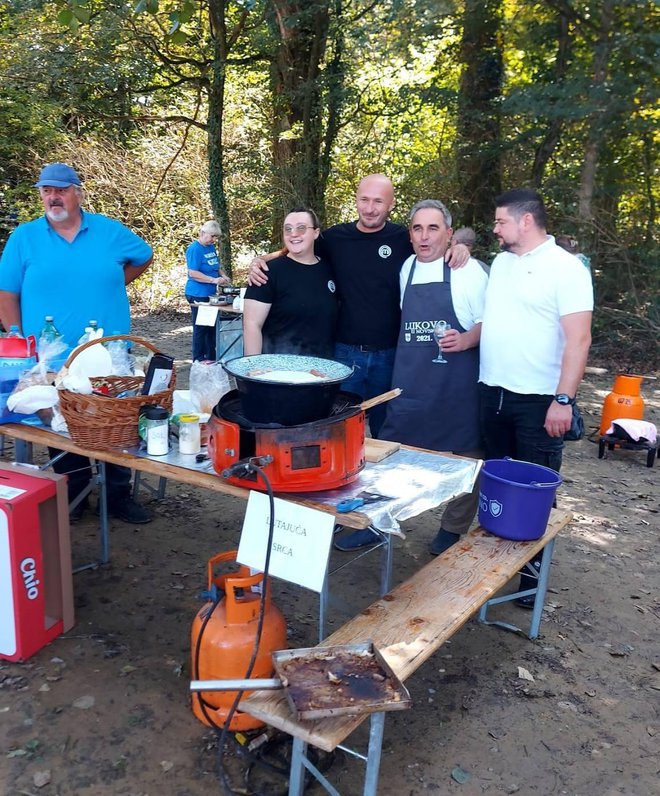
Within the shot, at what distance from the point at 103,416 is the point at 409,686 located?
1637 millimetres

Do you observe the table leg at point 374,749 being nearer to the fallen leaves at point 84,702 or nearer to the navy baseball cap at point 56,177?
the fallen leaves at point 84,702

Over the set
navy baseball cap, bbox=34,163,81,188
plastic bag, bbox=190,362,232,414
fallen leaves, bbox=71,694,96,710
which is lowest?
fallen leaves, bbox=71,694,96,710

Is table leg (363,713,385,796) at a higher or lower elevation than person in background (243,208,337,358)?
lower

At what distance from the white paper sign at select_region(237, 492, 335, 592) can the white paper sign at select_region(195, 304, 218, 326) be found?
5523 mm

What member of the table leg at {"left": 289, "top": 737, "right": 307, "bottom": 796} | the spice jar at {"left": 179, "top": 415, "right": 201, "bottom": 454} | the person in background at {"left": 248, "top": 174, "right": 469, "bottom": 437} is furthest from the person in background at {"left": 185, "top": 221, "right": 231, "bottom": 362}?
the table leg at {"left": 289, "top": 737, "right": 307, "bottom": 796}

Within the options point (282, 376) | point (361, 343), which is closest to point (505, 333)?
point (361, 343)

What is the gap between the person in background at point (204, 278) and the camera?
8.29m

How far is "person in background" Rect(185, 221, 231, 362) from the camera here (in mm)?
8289

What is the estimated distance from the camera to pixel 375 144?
11.8 m

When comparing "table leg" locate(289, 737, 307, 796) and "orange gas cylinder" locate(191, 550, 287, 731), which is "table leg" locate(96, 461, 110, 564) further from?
"table leg" locate(289, 737, 307, 796)

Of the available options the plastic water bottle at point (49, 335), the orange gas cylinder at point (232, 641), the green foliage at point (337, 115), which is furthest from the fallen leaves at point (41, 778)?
the green foliage at point (337, 115)

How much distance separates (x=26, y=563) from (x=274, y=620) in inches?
42.1

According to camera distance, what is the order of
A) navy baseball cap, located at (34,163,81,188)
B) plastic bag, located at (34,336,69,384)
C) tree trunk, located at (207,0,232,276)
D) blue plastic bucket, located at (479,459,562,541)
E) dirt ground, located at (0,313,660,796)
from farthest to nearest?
tree trunk, located at (207,0,232,276) → navy baseball cap, located at (34,163,81,188) → plastic bag, located at (34,336,69,384) → blue plastic bucket, located at (479,459,562,541) → dirt ground, located at (0,313,660,796)

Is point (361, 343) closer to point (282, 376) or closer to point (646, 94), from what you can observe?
point (282, 376)
